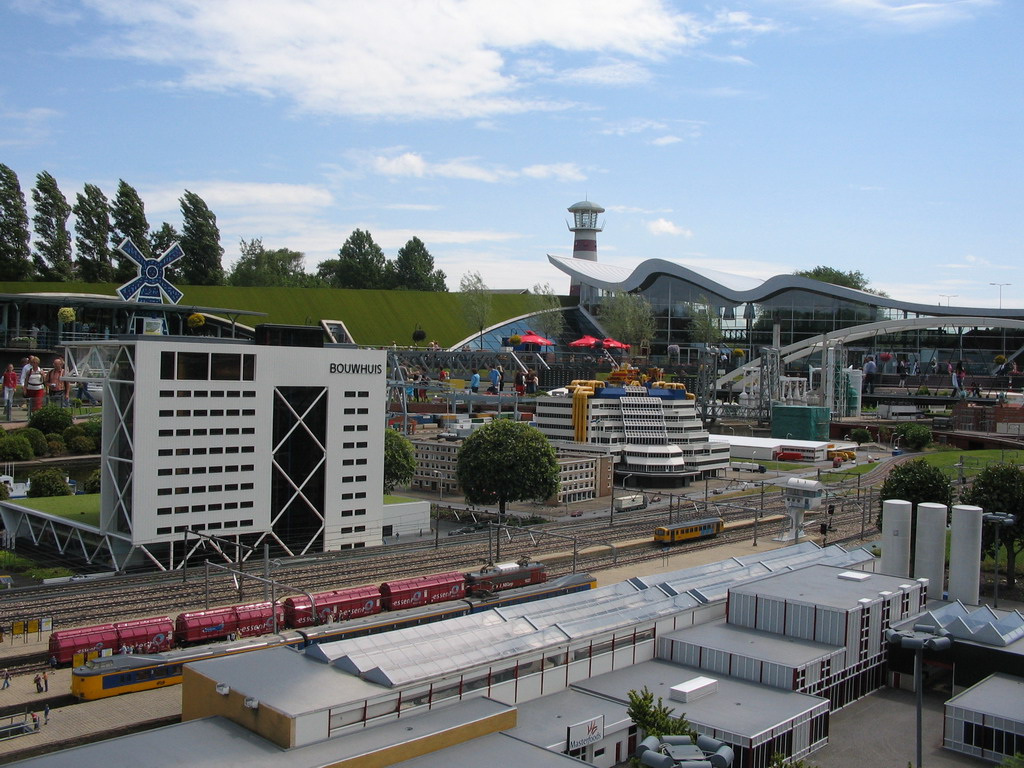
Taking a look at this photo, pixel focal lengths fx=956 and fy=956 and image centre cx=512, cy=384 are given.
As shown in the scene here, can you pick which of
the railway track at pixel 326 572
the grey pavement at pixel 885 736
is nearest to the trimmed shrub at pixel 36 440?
the railway track at pixel 326 572

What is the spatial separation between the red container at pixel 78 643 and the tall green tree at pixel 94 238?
90528 mm

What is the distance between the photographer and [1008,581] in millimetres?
44562

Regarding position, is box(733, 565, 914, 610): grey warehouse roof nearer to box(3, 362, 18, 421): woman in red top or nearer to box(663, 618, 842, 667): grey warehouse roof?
box(663, 618, 842, 667): grey warehouse roof

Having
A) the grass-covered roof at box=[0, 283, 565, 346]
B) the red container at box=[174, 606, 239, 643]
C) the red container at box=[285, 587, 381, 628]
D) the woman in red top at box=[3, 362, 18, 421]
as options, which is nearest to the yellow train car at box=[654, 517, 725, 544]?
the red container at box=[285, 587, 381, 628]

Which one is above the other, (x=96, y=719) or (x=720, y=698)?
(x=720, y=698)

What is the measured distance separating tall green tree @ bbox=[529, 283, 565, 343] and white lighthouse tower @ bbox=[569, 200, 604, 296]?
2654cm

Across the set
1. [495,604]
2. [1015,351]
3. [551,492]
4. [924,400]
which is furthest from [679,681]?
[1015,351]

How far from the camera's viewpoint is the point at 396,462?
6328 centimetres


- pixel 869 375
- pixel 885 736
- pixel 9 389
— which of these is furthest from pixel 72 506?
pixel 869 375

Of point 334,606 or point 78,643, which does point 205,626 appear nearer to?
point 78,643

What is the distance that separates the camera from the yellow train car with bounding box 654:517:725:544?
174 ft

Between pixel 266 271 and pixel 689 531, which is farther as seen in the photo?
pixel 266 271

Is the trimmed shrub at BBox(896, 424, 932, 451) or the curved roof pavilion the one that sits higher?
the curved roof pavilion

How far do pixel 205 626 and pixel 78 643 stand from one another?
3985mm
